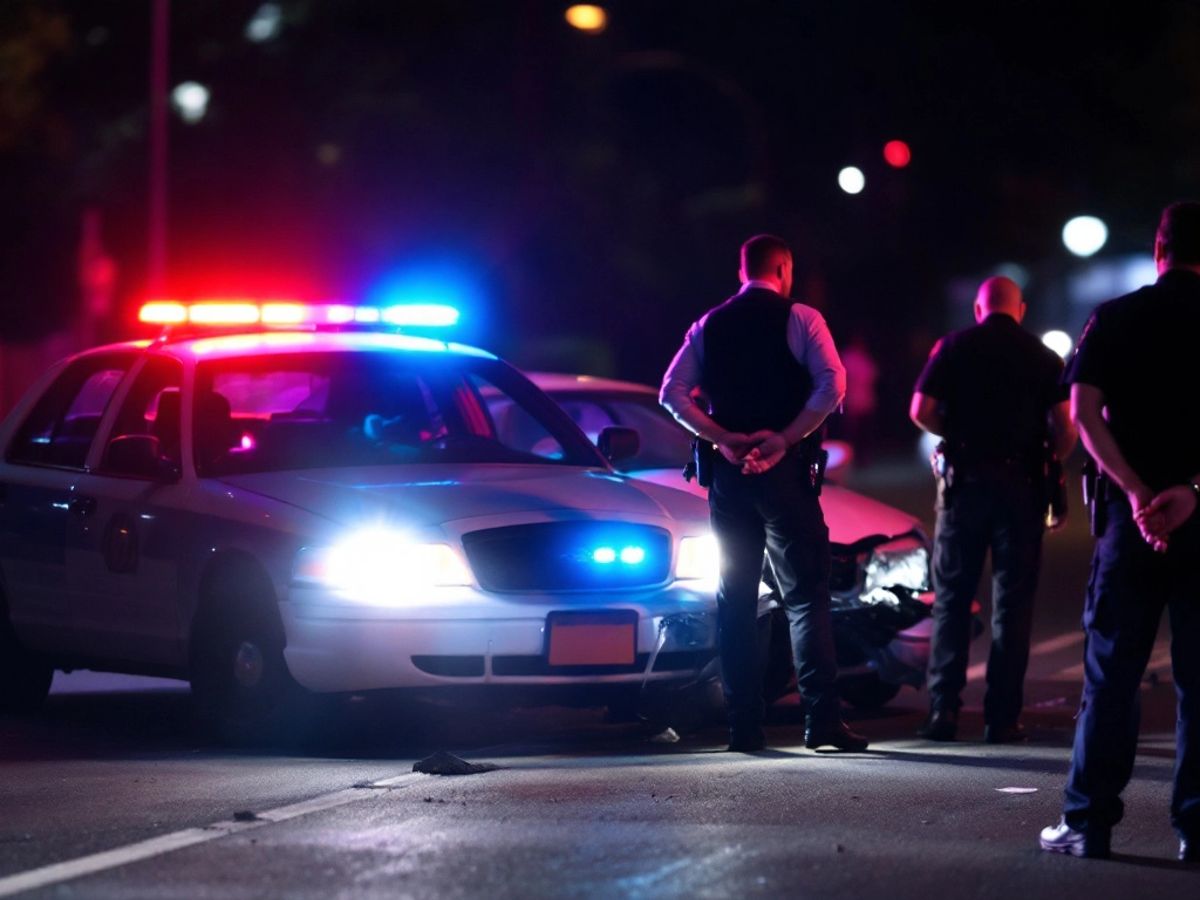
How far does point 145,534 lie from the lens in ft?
33.3

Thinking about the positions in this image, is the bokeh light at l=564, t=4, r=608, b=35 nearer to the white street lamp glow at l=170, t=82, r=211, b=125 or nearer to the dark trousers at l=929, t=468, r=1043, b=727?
the white street lamp glow at l=170, t=82, r=211, b=125

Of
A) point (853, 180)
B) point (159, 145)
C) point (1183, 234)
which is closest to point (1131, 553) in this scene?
point (1183, 234)

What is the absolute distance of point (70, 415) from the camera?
1116 cm

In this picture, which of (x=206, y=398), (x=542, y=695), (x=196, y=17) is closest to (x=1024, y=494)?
(x=542, y=695)

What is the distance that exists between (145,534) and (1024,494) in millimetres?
3374

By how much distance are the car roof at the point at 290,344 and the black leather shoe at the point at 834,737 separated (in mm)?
2623

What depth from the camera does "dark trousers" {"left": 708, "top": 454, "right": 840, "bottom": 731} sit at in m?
9.30

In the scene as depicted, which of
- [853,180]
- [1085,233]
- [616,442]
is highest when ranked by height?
[1085,233]

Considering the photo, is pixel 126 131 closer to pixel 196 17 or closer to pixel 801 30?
pixel 196 17

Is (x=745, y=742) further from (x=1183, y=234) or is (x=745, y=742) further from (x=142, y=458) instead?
(x=1183, y=234)

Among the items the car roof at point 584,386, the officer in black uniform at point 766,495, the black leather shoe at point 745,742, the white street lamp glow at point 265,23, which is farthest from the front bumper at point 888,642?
the white street lamp glow at point 265,23

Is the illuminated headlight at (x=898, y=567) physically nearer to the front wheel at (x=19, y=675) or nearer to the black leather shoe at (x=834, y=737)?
the black leather shoe at (x=834, y=737)

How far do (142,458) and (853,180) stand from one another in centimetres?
1608

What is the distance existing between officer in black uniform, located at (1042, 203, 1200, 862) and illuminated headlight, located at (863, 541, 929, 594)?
348 centimetres
